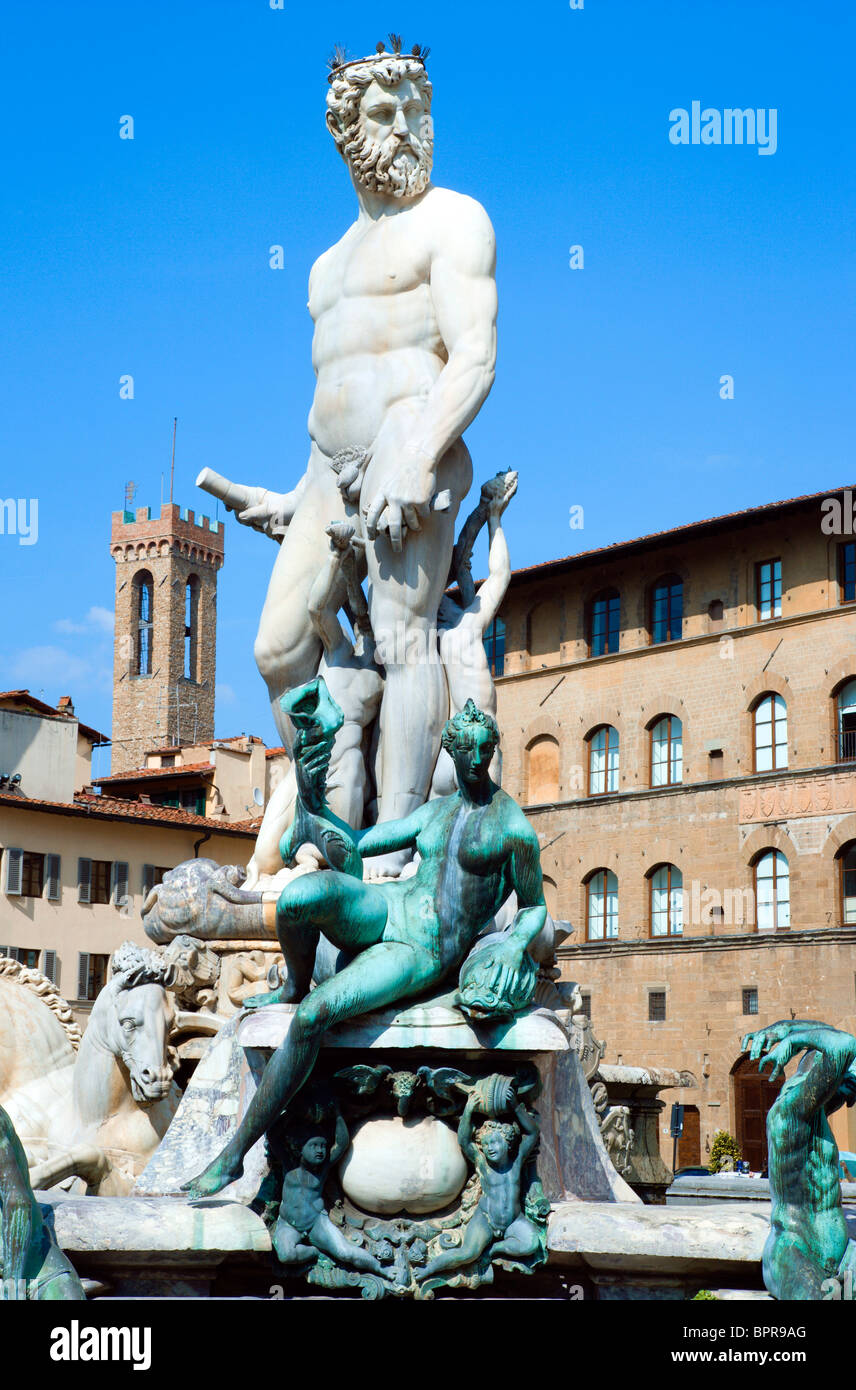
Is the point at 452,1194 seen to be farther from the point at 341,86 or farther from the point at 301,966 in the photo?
the point at 341,86

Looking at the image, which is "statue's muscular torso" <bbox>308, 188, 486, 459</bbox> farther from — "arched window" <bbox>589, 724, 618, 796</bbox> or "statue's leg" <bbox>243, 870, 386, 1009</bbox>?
"arched window" <bbox>589, 724, 618, 796</bbox>

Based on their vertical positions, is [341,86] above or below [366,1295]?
above

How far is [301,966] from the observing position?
17.1 feet

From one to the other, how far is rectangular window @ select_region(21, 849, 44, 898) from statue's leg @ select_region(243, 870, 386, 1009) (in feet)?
145

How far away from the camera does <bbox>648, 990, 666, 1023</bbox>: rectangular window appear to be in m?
49.6

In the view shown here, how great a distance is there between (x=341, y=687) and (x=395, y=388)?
1313mm

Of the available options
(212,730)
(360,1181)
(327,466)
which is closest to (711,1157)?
(327,466)

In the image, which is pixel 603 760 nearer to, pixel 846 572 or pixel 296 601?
pixel 846 572

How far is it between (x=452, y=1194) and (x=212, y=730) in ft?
413

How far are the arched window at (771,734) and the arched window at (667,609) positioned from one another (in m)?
3.51

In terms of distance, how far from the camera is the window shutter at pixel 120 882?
50062 mm

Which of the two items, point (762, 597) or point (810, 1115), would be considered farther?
point (762, 597)

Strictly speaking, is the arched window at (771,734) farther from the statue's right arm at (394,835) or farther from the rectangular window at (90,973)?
the statue's right arm at (394,835)
